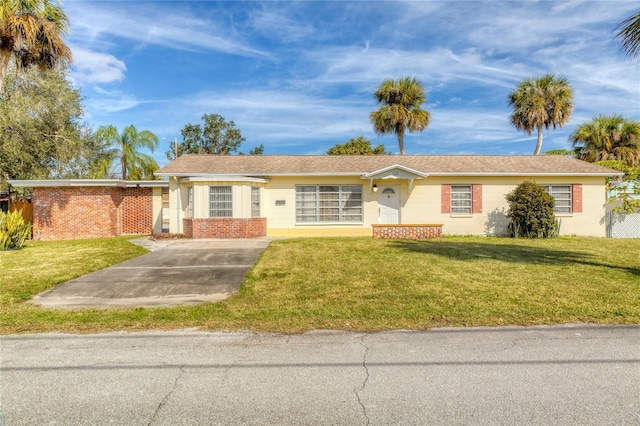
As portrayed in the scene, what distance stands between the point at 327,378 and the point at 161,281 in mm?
5460

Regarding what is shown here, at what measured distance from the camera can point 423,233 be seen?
1587cm

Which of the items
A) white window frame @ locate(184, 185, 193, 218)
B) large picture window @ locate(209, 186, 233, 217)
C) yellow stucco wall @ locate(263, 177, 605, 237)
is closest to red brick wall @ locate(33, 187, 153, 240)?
white window frame @ locate(184, 185, 193, 218)

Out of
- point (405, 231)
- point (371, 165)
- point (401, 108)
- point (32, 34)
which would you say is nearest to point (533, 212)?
point (405, 231)

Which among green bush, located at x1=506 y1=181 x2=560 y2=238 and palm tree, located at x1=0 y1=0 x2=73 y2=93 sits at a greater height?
palm tree, located at x1=0 y1=0 x2=73 y2=93

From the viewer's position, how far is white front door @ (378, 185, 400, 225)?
56.3 ft

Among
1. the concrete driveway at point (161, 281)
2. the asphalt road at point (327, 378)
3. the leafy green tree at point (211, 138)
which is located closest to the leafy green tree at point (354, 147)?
the leafy green tree at point (211, 138)

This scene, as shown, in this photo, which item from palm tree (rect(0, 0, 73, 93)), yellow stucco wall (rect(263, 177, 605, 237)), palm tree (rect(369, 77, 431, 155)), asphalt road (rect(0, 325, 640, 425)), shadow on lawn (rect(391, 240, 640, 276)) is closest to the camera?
asphalt road (rect(0, 325, 640, 425))

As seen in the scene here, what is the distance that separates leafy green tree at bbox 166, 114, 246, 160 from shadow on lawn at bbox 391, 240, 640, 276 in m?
34.4

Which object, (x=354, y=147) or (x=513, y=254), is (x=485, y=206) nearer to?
(x=513, y=254)

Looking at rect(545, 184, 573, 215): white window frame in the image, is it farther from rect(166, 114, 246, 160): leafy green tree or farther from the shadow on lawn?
rect(166, 114, 246, 160): leafy green tree

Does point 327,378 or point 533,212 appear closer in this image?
point 327,378

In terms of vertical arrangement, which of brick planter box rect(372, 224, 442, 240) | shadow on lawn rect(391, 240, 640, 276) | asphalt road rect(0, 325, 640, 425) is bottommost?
asphalt road rect(0, 325, 640, 425)

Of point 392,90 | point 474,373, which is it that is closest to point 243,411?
point 474,373

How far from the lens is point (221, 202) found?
15672mm
